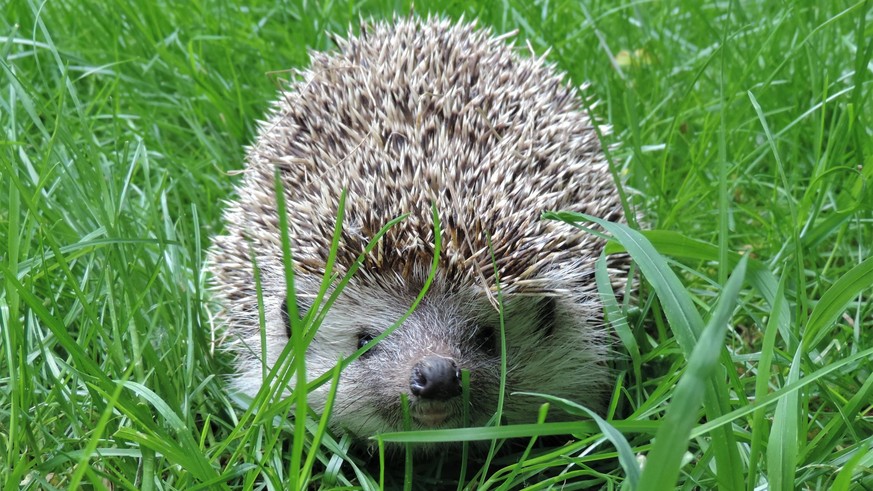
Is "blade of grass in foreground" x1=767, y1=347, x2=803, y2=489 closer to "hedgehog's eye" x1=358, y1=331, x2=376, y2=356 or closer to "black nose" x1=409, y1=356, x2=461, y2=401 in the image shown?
"black nose" x1=409, y1=356, x2=461, y2=401

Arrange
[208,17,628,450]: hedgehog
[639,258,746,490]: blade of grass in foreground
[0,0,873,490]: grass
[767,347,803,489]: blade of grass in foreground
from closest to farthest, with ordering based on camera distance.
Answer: [639,258,746,490]: blade of grass in foreground → [767,347,803,489]: blade of grass in foreground → [0,0,873,490]: grass → [208,17,628,450]: hedgehog

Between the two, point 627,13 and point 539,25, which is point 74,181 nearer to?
point 539,25

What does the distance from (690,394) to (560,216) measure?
0.84 metres

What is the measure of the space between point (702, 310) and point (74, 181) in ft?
5.56

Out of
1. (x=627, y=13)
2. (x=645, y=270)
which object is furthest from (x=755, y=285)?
(x=627, y=13)

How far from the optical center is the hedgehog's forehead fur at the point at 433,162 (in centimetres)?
219

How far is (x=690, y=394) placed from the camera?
3.97ft

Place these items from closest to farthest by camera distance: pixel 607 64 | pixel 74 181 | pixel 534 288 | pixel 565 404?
pixel 565 404, pixel 534 288, pixel 74 181, pixel 607 64

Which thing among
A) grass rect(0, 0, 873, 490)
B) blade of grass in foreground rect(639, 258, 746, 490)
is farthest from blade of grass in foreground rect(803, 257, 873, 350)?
blade of grass in foreground rect(639, 258, 746, 490)

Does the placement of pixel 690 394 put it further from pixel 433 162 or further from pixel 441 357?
pixel 433 162

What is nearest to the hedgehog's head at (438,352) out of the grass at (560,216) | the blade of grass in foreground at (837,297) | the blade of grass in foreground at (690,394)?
the grass at (560,216)

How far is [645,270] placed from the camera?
1.75 metres

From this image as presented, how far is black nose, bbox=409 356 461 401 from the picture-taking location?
1976 mm

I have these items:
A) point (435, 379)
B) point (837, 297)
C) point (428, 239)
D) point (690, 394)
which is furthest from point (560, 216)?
point (690, 394)
